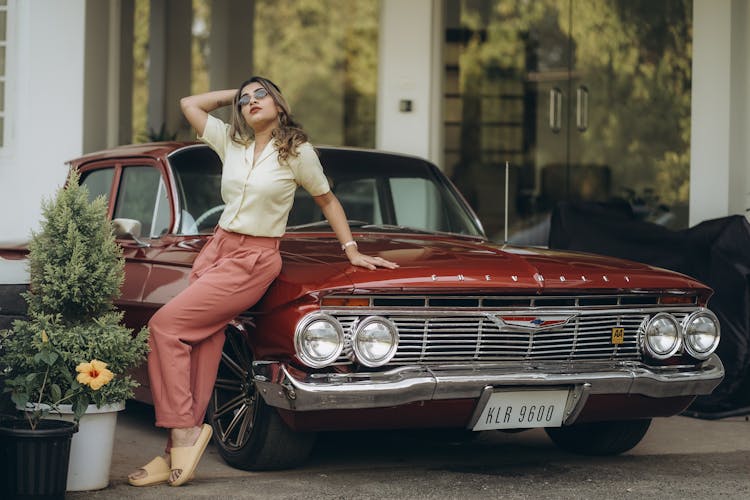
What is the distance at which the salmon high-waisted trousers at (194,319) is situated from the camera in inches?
217

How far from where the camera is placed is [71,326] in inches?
216

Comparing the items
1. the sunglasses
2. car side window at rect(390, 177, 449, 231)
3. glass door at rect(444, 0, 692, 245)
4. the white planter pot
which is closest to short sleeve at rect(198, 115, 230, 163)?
the sunglasses

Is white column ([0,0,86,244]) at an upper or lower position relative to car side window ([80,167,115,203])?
upper

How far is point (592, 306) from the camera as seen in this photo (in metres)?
5.73

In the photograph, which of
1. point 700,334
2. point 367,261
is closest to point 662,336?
point 700,334

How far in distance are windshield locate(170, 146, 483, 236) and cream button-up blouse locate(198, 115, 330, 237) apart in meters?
0.81

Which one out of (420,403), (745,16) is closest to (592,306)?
(420,403)

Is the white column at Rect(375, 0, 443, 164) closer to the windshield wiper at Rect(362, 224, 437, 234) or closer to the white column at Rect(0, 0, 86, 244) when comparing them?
the white column at Rect(0, 0, 86, 244)

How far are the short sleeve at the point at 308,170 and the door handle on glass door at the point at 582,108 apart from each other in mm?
6301

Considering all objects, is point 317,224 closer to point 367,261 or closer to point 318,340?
point 367,261

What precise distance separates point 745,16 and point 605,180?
8.35ft

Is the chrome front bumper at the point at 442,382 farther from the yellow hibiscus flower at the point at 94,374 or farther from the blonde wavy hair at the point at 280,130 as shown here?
the blonde wavy hair at the point at 280,130

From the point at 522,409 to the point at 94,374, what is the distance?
1758mm

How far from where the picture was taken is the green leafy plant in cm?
530
